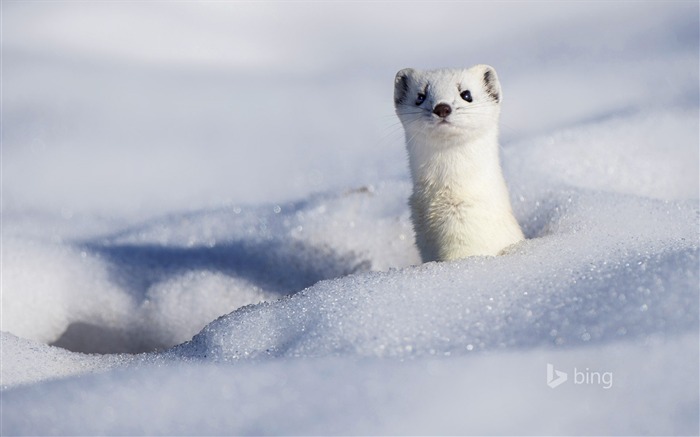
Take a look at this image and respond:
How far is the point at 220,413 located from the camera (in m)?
1.60

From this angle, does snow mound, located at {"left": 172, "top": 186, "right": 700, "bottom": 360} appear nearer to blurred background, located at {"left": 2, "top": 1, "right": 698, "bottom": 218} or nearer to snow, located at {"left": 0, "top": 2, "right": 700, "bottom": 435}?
snow, located at {"left": 0, "top": 2, "right": 700, "bottom": 435}

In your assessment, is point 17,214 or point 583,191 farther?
point 17,214

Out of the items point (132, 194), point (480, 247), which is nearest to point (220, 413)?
point (480, 247)

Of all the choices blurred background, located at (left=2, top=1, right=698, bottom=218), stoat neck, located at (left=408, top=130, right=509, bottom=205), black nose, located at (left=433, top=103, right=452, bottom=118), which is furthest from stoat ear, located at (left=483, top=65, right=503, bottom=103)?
blurred background, located at (left=2, top=1, right=698, bottom=218)

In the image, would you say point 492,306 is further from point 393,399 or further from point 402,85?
point 402,85

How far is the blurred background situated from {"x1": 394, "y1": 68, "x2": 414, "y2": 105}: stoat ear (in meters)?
0.67

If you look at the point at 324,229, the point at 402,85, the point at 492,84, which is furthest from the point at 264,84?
the point at 492,84

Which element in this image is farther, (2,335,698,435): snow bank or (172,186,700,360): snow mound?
(172,186,700,360): snow mound

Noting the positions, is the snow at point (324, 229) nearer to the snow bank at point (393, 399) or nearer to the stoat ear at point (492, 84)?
the snow bank at point (393, 399)

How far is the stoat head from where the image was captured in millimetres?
2480

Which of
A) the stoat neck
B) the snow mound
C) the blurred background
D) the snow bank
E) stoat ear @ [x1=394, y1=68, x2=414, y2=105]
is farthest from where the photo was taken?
the blurred background

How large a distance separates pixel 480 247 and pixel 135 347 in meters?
1.13

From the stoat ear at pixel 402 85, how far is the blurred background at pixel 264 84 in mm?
670

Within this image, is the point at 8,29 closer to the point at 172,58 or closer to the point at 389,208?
the point at 172,58
